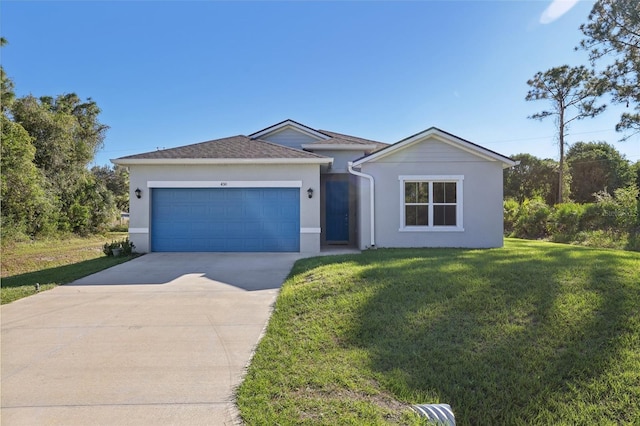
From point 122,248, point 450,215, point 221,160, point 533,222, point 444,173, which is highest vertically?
point 221,160

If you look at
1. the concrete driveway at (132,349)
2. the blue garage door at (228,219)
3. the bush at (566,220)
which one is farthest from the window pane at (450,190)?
the bush at (566,220)

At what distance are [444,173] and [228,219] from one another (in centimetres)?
746

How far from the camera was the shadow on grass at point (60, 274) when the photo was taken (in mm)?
7578

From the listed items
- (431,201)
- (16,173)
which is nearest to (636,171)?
(431,201)

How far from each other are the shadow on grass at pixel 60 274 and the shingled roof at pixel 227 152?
3.52 m

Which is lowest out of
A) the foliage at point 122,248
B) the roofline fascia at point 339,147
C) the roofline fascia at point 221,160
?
the foliage at point 122,248

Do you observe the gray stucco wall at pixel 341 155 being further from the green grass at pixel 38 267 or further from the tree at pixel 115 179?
the tree at pixel 115 179

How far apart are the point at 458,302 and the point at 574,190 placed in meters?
37.0

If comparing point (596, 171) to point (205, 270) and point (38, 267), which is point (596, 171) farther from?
point (38, 267)

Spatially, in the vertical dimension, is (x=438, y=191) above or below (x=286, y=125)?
below

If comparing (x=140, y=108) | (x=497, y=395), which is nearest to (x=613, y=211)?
(x=497, y=395)

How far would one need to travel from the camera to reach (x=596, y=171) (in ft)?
105

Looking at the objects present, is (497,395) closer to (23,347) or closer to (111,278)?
(23,347)

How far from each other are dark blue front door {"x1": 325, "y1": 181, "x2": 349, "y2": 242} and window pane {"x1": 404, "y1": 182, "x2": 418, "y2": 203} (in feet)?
9.08
